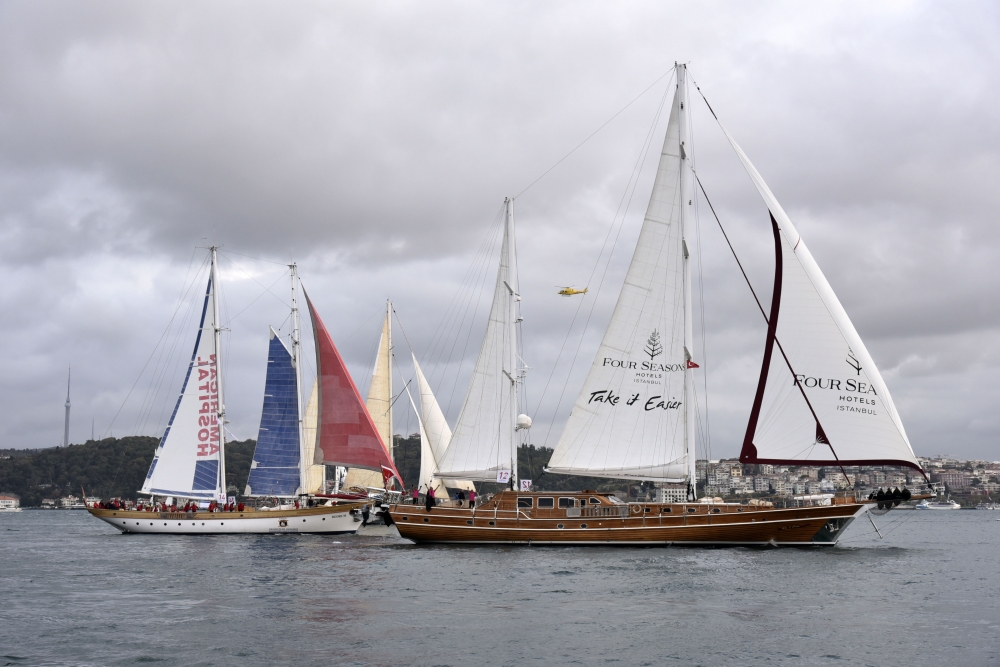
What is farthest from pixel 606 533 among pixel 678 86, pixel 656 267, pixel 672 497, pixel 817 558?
pixel 678 86

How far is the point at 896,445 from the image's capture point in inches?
1362

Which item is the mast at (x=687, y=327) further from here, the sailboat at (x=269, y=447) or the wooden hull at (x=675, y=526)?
the sailboat at (x=269, y=447)

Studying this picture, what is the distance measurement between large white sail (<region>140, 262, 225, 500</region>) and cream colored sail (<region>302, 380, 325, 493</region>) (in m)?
4.94

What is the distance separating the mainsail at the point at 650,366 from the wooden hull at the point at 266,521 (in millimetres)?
17966

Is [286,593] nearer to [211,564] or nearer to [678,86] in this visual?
[211,564]

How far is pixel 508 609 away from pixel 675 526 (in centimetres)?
1348

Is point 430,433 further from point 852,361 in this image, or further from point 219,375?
point 852,361

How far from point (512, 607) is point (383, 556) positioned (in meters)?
14.2

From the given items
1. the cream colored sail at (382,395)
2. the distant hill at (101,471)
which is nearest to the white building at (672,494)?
the cream colored sail at (382,395)

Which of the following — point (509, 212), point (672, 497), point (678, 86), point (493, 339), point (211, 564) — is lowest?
point (211, 564)

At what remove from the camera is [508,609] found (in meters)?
24.1

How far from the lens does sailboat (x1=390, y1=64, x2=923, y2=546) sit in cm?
3522

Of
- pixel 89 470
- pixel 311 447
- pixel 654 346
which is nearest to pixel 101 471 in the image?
pixel 89 470

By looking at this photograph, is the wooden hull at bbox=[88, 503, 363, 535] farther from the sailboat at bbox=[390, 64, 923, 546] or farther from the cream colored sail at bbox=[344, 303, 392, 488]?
the sailboat at bbox=[390, 64, 923, 546]
